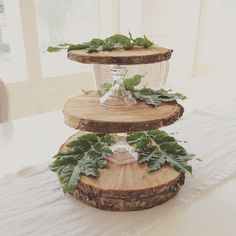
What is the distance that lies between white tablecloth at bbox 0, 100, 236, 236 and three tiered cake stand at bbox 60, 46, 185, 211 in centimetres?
3

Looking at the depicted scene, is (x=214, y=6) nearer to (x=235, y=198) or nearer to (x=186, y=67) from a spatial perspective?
(x=186, y=67)

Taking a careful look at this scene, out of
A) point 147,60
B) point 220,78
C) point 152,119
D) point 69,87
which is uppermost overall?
point 147,60

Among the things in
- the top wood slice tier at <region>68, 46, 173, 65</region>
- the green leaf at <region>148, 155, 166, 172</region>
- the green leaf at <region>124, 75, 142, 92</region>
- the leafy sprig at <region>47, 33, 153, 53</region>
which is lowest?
the green leaf at <region>148, 155, 166, 172</region>

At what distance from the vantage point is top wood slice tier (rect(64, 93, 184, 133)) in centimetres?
62

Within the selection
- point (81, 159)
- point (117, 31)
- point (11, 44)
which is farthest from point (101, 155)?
point (117, 31)

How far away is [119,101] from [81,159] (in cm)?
17

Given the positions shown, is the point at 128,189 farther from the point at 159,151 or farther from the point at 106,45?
the point at 106,45

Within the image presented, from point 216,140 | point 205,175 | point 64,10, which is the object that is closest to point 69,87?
point 64,10

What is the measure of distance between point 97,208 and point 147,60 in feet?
1.11

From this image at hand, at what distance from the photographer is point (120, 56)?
2.04ft

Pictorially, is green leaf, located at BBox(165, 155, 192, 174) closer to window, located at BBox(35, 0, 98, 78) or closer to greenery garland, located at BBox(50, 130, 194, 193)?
greenery garland, located at BBox(50, 130, 194, 193)

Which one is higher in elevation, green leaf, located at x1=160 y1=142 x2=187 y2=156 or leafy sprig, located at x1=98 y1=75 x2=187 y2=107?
leafy sprig, located at x1=98 y1=75 x2=187 y2=107

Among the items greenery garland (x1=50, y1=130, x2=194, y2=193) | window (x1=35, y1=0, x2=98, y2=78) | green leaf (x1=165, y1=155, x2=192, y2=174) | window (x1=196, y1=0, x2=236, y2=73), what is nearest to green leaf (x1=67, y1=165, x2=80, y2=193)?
greenery garland (x1=50, y1=130, x2=194, y2=193)

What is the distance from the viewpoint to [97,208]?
2.13ft
